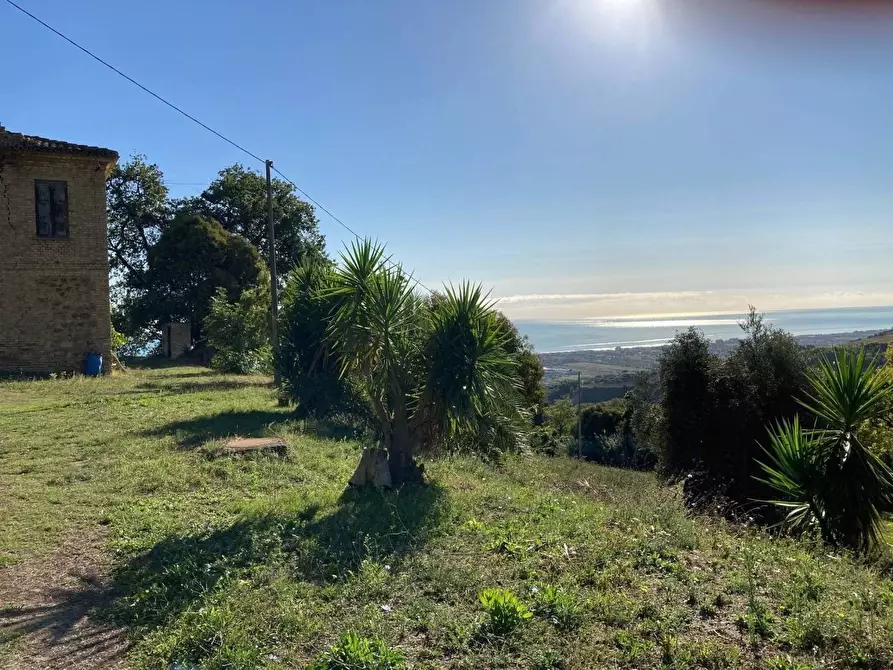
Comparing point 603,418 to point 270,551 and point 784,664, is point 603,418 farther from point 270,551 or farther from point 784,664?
point 784,664

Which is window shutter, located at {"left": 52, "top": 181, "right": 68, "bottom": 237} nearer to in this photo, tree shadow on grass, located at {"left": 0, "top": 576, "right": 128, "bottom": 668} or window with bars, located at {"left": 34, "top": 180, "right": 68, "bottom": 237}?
window with bars, located at {"left": 34, "top": 180, "right": 68, "bottom": 237}

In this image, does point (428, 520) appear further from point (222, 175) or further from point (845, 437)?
point (222, 175)

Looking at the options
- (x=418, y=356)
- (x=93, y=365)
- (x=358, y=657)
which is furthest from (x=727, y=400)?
(x=93, y=365)

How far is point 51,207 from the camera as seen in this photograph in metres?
19.0

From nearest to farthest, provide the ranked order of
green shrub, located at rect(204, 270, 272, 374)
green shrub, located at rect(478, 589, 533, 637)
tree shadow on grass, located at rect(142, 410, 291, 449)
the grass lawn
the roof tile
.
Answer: the grass lawn → green shrub, located at rect(478, 589, 533, 637) → tree shadow on grass, located at rect(142, 410, 291, 449) → the roof tile → green shrub, located at rect(204, 270, 272, 374)

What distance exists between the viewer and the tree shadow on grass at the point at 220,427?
9641mm

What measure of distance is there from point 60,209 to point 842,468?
20975 mm

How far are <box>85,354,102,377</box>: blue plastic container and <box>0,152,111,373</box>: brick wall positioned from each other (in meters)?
0.31

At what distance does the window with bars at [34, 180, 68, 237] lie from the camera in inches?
743

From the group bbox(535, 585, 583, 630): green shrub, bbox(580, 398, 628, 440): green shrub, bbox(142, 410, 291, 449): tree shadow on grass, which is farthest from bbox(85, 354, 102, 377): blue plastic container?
bbox(535, 585, 583, 630): green shrub

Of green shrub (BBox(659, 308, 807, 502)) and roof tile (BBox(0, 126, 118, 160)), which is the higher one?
roof tile (BBox(0, 126, 118, 160))

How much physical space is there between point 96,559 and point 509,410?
413cm

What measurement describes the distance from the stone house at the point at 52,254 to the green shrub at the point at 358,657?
62.6 feet

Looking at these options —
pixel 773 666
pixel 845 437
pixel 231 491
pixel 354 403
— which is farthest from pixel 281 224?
pixel 773 666
